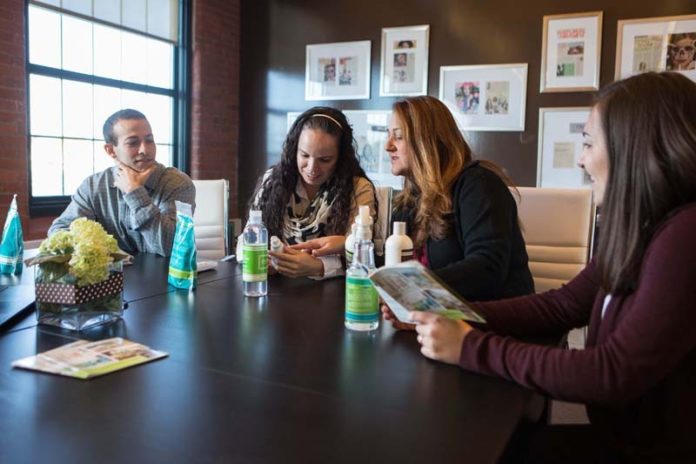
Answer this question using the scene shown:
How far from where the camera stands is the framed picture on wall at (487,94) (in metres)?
4.16

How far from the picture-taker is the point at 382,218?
7.22ft

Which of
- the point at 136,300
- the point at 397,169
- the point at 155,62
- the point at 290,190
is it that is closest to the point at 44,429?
the point at 136,300

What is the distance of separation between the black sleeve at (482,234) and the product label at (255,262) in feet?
1.42

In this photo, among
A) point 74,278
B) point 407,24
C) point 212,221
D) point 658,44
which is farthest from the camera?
point 407,24

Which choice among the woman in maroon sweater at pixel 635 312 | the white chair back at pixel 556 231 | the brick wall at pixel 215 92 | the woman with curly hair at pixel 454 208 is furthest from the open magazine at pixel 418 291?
the brick wall at pixel 215 92

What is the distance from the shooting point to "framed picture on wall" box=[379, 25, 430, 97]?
14.5 feet

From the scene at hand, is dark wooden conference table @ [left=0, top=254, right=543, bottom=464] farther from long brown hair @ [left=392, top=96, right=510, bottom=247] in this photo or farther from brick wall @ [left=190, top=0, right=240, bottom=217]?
brick wall @ [left=190, top=0, right=240, bottom=217]

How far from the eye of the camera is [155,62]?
454cm

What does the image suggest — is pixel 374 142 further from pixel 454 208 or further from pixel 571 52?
pixel 454 208

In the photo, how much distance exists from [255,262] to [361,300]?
400 mm

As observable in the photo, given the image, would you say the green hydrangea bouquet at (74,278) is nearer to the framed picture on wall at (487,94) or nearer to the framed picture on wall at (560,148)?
the framed picture on wall at (487,94)

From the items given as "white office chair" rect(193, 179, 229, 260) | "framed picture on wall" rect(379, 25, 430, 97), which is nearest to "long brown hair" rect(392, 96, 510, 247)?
"white office chair" rect(193, 179, 229, 260)

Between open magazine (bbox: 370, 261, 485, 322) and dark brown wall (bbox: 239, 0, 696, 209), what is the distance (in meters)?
3.20

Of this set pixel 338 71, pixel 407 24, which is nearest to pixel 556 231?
pixel 407 24
